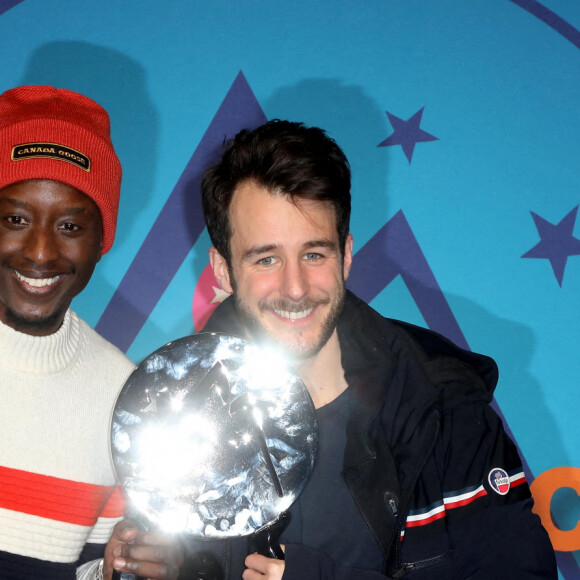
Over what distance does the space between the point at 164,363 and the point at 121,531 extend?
33cm

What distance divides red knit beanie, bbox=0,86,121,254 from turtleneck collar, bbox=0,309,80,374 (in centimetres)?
28

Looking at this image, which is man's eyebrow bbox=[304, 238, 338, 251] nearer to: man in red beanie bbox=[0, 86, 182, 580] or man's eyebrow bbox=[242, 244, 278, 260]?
man's eyebrow bbox=[242, 244, 278, 260]

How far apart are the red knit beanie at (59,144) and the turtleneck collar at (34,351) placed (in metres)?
0.28

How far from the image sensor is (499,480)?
151 centimetres

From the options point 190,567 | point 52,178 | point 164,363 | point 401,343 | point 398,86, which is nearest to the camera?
point 164,363

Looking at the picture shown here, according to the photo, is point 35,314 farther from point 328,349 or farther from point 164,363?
point 328,349

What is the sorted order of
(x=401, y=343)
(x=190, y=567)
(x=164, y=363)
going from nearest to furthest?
(x=164, y=363) < (x=190, y=567) < (x=401, y=343)

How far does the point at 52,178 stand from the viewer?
1466 mm

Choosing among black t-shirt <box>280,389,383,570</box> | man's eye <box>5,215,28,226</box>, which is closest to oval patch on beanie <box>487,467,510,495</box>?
black t-shirt <box>280,389,383,570</box>

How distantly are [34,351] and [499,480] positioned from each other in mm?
1050

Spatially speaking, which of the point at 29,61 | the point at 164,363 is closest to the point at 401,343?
the point at 164,363

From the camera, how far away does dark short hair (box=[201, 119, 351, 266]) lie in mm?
1632

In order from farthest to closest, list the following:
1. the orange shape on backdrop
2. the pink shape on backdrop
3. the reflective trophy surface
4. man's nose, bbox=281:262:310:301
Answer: the pink shape on backdrop < the orange shape on backdrop < man's nose, bbox=281:262:310:301 < the reflective trophy surface

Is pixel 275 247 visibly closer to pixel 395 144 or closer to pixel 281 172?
pixel 281 172
